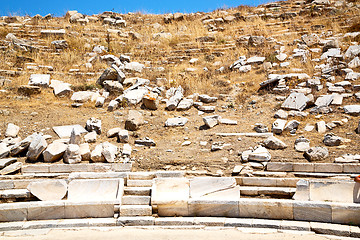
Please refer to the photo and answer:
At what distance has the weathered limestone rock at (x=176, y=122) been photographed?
8889 mm

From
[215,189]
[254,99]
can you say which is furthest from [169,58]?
[215,189]

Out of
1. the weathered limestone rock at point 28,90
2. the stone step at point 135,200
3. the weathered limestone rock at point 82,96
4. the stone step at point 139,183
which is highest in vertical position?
the weathered limestone rock at point 28,90

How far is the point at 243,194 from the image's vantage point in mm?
6094

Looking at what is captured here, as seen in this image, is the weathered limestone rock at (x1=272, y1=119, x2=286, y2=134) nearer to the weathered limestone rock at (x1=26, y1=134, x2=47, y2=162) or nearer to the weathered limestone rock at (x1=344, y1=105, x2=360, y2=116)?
the weathered limestone rock at (x1=344, y1=105, x2=360, y2=116)

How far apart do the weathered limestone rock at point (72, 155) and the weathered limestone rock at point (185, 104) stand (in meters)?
3.69

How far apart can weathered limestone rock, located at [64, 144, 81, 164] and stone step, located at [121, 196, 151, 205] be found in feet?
5.34

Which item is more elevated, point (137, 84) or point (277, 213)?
point (137, 84)

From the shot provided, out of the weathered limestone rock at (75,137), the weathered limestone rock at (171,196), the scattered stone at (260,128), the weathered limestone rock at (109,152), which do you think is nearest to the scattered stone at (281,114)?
the scattered stone at (260,128)

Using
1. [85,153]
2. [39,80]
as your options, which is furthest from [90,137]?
[39,80]

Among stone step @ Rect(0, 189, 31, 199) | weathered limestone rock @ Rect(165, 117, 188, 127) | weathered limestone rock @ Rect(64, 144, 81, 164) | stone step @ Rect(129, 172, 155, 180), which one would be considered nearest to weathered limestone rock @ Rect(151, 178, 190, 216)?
stone step @ Rect(129, 172, 155, 180)

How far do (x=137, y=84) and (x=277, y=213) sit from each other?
6.81 metres

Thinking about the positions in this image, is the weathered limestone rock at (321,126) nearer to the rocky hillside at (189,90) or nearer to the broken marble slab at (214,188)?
the rocky hillside at (189,90)

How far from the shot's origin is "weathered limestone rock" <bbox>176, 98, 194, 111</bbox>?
32.5 feet

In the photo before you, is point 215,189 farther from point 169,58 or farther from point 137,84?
point 169,58
